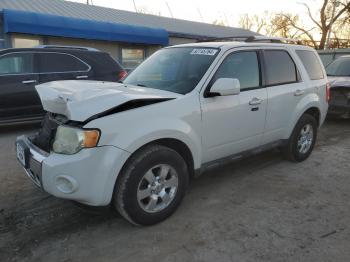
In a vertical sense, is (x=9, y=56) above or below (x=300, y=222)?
above

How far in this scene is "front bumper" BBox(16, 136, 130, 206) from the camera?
2910mm

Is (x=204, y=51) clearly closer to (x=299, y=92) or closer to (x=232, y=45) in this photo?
(x=232, y=45)

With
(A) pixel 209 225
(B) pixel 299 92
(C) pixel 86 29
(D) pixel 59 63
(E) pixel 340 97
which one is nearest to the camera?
(A) pixel 209 225

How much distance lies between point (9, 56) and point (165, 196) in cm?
526

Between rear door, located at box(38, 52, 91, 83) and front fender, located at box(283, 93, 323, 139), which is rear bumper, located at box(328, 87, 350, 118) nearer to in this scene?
front fender, located at box(283, 93, 323, 139)

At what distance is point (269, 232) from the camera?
10.9ft

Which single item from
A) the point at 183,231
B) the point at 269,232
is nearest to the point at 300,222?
the point at 269,232

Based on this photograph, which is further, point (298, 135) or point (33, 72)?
point (33, 72)

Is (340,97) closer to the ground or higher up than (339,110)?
higher up

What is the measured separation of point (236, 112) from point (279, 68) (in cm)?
123

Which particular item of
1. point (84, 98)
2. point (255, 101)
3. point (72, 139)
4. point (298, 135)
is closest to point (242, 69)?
point (255, 101)

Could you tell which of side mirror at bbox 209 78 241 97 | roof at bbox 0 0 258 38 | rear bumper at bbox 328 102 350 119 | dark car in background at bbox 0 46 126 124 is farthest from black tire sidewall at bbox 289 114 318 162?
roof at bbox 0 0 258 38

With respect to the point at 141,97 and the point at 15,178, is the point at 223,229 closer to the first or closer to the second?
the point at 141,97

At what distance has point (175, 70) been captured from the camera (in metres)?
4.13
